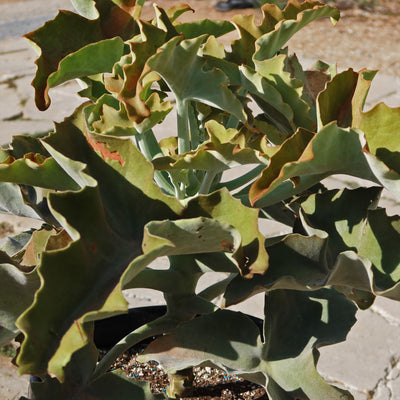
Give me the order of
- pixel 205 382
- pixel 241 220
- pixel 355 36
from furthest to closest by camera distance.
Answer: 1. pixel 355 36
2. pixel 205 382
3. pixel 241 220

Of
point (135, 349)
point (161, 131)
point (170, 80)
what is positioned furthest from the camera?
point (161, 131)

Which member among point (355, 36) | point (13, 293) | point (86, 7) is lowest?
point (355, 36)

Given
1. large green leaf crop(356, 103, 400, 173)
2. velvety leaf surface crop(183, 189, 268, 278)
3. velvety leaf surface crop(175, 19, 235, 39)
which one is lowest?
velvety leaf surface crop(183, 189, 268, 278)

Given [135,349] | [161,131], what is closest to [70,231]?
[135,349]

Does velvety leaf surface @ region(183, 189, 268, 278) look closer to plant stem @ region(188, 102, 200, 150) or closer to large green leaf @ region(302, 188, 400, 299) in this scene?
large green leaf @ region(302, 188, 400, 299)

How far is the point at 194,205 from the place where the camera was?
0.77 metres

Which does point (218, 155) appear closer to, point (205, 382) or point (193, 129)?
point (193, 129)

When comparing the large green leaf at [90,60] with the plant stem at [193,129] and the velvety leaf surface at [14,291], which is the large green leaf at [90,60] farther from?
the velvety leaf surface at [14,291]

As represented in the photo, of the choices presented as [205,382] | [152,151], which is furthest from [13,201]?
[205,382]

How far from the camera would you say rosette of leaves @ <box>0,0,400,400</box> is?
0.71 m

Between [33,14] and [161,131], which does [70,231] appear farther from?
[33,14]

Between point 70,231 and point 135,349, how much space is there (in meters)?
0.76

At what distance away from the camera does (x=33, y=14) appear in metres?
5.07

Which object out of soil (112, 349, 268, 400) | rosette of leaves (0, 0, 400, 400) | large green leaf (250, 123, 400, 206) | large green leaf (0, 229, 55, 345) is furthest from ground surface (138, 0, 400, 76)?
large green leaf (0, 229, 55, 345)
